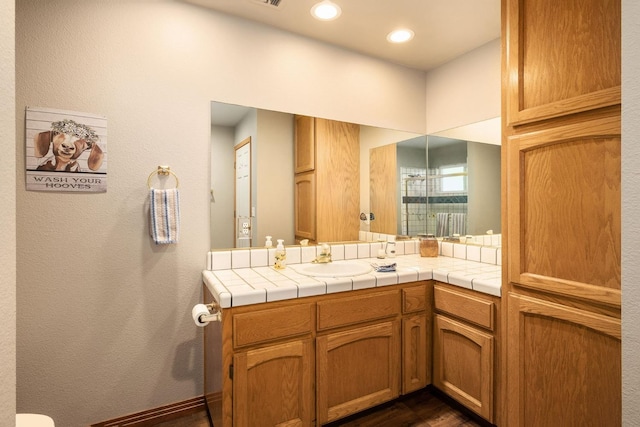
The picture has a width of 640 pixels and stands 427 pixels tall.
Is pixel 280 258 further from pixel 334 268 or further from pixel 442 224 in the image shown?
pixel 442 224

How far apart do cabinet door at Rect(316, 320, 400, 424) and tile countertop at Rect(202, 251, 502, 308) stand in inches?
10.1

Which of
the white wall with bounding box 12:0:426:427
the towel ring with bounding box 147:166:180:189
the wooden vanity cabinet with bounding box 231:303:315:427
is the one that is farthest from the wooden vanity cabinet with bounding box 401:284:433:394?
the towel ring with bounding box 147:166:180:189

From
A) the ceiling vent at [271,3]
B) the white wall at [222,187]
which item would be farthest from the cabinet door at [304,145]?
the ceiling vent at [271,3]

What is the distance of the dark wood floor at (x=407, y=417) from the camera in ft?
5.75

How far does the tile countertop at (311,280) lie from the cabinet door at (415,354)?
0.27 meters

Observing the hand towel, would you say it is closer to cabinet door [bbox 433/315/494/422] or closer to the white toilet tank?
cabinet door [bbox 433/315/494/422]

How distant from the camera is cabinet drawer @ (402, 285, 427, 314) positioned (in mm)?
1843

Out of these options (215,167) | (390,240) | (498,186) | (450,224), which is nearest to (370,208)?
(390,240)

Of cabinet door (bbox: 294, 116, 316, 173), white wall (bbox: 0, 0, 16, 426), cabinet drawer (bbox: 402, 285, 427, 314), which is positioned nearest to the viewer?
white wall (bbox: 0, 0, 16, 426)

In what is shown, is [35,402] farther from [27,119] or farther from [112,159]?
[27,119]

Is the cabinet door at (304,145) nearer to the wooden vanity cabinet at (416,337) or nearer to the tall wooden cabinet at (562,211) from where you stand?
the wooden vanity cabinet at (416,337)

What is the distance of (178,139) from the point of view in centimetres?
182

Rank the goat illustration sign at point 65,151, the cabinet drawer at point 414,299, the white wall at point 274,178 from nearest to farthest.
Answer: the goat illustration sign at point 65,151 < the cabinet drawer at point 414,299 < the white wall at point 274,178

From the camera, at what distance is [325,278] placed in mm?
1662
